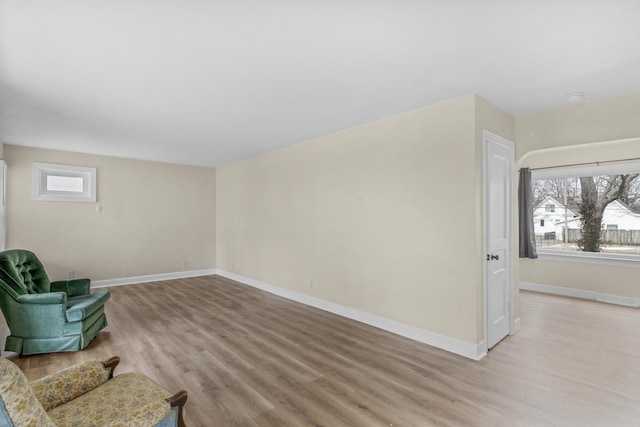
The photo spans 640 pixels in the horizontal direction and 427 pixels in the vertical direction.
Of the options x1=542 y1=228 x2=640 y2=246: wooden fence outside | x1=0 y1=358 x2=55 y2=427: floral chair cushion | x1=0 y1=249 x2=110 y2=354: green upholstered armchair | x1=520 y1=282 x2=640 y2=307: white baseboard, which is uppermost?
x1=542 y1=228 x2=640 y2=246: wooden fence outside

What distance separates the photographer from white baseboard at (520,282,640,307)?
15.3ft

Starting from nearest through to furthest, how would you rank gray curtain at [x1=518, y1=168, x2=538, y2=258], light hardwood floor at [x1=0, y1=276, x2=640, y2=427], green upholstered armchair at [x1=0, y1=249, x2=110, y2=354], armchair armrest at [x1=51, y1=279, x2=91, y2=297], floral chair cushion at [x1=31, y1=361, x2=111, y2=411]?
floral chair cushion at [x1=31, y1=361, x2=111, y2=411] < light hardwood floor at [x1=0, y1=276, x2=640, y2=427] < green upholstered armchair at [x1=0, y1=249, x2=110, y2=354] < armchair armrest at [x1=51, y1=279, x2=91, y2=297] < gray curtain at [x1=518, y1=168, x2=538, y2=258]

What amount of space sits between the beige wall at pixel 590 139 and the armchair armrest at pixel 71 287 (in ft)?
17.9

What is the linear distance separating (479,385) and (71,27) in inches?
150

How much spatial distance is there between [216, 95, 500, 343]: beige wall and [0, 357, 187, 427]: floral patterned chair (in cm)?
252

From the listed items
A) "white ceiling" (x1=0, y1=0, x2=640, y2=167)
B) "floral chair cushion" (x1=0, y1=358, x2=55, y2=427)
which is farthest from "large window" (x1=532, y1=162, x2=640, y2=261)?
"floral chair cushion" (x1=0, y1=358, x2=55, y2=427)

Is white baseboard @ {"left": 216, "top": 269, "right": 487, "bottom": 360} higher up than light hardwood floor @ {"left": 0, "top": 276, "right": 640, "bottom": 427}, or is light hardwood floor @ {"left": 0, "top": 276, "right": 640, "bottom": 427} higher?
white baseboard @ {"left": 216, "top": 269, "right": 487, "bottom": 360}

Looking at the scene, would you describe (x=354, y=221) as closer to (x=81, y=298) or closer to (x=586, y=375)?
(x=586, y=375)

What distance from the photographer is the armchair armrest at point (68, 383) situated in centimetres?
150

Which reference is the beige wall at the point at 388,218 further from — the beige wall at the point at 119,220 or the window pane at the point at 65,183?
the window pane at the point at 65,183

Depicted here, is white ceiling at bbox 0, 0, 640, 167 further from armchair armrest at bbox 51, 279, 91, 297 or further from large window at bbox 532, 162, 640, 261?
large window at bbox 532, 162, 640, 261

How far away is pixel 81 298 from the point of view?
12.0ft

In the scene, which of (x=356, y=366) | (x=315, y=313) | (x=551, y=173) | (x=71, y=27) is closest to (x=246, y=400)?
(x=356, y=366)

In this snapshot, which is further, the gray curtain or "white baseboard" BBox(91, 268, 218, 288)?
"white baseboard" BBox(91, 268, 218, 288)
